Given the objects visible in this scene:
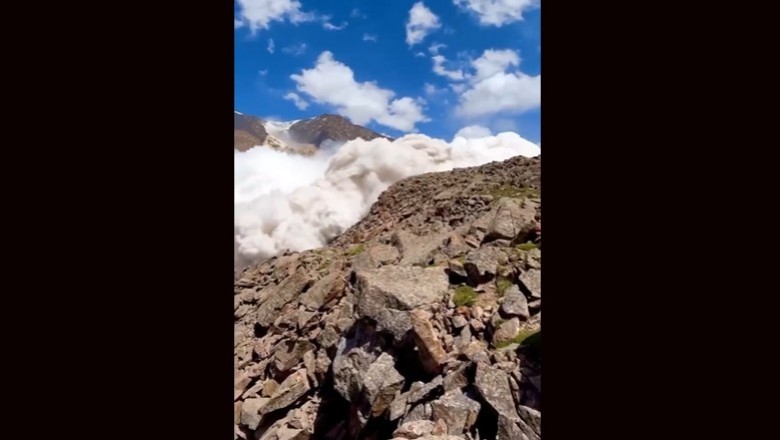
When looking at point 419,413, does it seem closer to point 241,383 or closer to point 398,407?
point 398,407

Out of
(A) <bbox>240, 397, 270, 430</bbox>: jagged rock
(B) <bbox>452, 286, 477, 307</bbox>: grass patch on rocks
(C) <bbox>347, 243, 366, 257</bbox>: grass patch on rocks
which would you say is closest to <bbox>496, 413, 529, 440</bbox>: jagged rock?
(B) <bbox>452, 286, 477, 307</bbox>: grass patch on rocks

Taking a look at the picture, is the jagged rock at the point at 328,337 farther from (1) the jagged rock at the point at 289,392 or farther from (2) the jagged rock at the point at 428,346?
(2) the jagged rock at the point at 428,346

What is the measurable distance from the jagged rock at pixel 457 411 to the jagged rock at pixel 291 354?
23.9 ft

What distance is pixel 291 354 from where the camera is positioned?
17.9 m

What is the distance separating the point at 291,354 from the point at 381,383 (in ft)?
17.6

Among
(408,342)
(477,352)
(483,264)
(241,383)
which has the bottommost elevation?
(241,383)

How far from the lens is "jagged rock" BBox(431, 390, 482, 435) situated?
11164mm

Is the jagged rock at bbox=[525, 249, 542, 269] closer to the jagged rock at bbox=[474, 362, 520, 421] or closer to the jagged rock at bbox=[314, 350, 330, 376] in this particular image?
the jagged rock at bbox=[474, 362, 520, 421]

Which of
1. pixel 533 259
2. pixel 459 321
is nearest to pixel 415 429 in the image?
pixel 459 321
